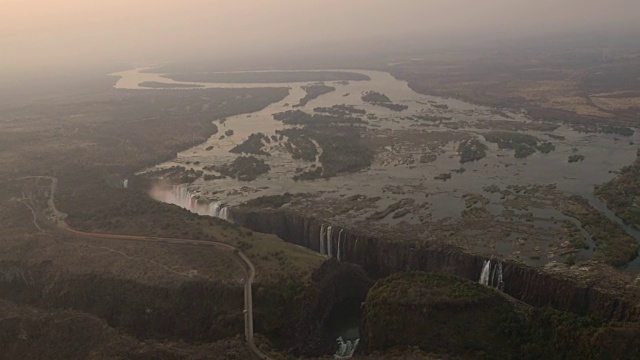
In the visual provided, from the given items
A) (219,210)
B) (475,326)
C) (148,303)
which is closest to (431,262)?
(475,326)

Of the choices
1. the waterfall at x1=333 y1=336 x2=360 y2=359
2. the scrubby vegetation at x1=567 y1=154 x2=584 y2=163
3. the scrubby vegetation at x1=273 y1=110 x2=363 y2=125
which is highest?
the scrubby vegetation at x1=273 y1=110 x2=363 y2=125

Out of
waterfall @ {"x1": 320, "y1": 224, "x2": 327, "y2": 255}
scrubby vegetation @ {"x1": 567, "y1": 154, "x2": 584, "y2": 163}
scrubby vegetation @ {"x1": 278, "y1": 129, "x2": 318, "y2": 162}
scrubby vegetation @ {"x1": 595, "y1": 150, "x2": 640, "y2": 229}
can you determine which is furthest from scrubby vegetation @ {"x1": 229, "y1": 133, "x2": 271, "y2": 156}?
scrubby vegetation @ {"x1": 595, "y1": 150, "x2": 640, "y2": 229}

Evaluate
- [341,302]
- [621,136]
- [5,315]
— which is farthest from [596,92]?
[5,315]

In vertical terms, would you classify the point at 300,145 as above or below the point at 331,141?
below

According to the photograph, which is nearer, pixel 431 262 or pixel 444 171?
pixel 431 262

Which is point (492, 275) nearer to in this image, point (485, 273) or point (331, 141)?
point (485, 273)

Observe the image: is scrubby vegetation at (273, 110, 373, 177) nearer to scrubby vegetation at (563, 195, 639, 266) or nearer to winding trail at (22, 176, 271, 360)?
winding trail at (22, 176, 271, 360)

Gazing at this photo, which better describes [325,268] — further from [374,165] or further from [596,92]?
[596,92]

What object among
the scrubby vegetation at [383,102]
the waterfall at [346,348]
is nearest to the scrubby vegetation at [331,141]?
the scrubby vegetation at [383,102]

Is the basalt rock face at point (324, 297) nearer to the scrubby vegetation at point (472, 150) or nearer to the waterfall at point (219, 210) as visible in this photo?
the waterfall at point (219, 210)
